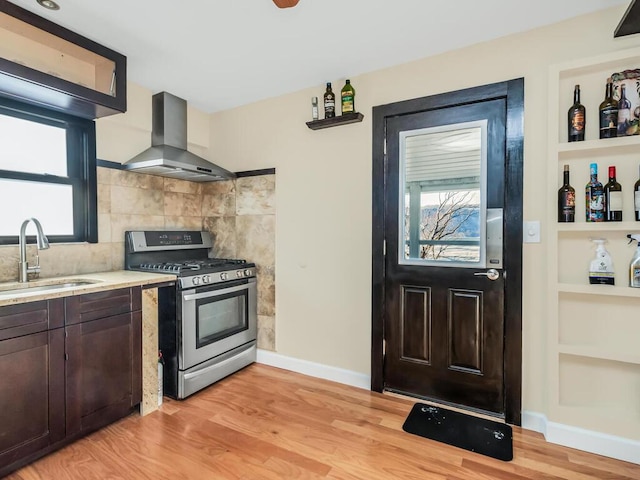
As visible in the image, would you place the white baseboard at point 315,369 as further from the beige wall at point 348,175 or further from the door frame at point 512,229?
the door frame at point 512,229

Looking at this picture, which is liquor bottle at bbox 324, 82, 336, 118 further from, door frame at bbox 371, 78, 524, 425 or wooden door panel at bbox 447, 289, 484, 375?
wooden door panel at bbox 447, 289, 484, 375

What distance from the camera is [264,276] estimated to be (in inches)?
125

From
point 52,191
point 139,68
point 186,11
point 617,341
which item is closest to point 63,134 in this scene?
point 52,191

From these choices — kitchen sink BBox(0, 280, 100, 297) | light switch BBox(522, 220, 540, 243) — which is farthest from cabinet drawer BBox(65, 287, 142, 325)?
light switch BBox(522, 220, 540, 243)

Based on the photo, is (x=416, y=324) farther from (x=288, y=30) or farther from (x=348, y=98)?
(x=288, y=30)

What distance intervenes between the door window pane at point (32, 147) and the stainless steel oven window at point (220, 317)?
4.95ft

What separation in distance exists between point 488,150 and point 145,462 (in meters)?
2.81

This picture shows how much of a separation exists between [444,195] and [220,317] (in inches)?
81.5

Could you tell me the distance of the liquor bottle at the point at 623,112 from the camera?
1.79 metres

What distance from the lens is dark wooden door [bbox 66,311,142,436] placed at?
1.87 m

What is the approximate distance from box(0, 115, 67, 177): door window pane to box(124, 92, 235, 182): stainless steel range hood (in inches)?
17.8

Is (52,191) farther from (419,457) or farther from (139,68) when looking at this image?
(419,457)

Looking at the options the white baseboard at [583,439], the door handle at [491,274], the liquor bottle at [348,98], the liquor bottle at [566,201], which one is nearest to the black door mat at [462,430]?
the white baseboard at [583,439]

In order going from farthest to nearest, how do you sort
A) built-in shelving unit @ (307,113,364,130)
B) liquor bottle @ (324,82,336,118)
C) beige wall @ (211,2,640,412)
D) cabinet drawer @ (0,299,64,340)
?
liquor bottle @ (324,82,336,118) → built-in shelving unit @ (307,113,364,130) → beige wall @ (211,2,640,412) → cabinet drawer @ (0,299,64,340)
